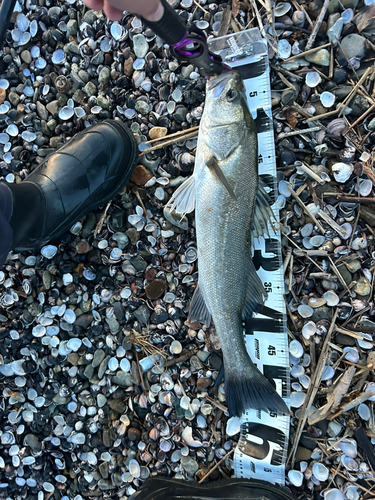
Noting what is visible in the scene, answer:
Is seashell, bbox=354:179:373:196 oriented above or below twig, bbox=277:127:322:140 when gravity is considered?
below

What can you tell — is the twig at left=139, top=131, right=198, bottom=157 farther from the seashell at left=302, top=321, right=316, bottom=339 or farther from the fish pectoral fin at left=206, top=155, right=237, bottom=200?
the seashell at left=302, top=321, right=316, bottom=339

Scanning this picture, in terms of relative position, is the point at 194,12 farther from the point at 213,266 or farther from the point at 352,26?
the point at 213,266

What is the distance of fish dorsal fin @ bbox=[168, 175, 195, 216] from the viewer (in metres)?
2.42

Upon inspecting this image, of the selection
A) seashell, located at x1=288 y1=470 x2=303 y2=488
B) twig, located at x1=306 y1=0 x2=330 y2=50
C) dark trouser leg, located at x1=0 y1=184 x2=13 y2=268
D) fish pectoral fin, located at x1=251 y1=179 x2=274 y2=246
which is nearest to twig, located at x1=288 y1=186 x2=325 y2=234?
fish pectoral fin, located at x1=251 y1=179 x2=274 y2=246

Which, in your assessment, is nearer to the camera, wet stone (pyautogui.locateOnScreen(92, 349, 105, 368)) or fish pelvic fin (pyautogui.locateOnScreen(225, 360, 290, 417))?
fish pelvic fin (pyautogui.locateOnScreen(225, 360, 290, 417))

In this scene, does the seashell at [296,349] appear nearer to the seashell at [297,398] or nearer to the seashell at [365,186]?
the seashell at [297,398]

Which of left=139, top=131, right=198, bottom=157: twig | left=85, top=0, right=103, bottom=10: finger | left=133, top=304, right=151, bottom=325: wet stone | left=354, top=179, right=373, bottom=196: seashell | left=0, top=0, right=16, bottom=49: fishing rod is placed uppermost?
left=0, top=0, right=16, bottom=49: fishing rod

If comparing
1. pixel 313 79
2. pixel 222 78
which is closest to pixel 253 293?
pixel 222 78

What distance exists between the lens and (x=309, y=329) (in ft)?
8.22

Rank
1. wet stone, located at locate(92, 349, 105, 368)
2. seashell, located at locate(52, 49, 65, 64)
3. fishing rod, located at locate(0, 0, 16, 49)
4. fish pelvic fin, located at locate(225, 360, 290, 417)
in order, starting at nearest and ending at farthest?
fishing rod, located at locate(0, 0, 16, 49) < fish pelvic fin, located at locate(225, 360, 290, 417) < wet stone, located at locate(92, 349, 105, 368) < seashell, located at locate(52, 49, 65, 64)

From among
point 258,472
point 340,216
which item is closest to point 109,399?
point 258,472

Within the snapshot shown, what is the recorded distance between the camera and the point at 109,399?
269cm

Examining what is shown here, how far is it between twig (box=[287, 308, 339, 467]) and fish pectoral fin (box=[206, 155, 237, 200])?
133cm

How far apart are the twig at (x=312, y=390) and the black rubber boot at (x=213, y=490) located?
295 mm
